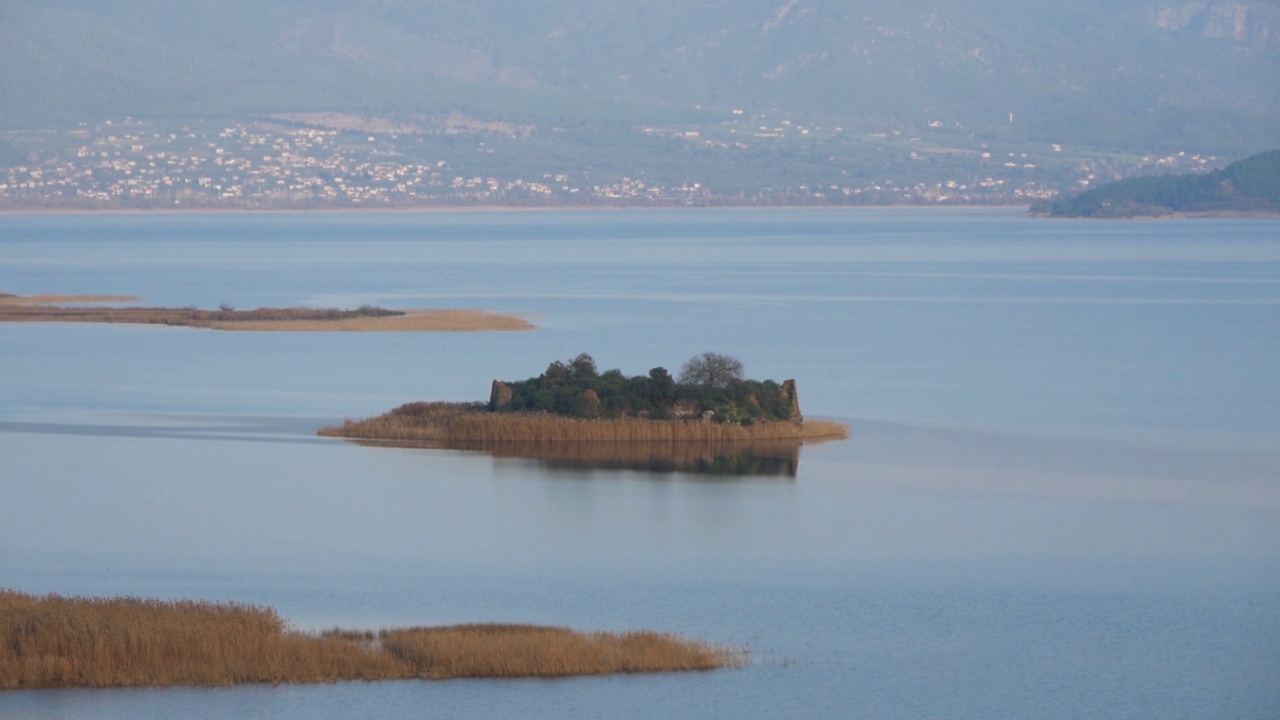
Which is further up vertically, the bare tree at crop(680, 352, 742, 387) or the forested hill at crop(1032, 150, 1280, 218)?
the forested hill at crop(1032, 150, 1280, 218)

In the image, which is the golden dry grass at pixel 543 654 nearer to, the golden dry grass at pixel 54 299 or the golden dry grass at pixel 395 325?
the golden dry grass at pixel 395 325

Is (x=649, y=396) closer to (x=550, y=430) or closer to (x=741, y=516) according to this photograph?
(x=550, y=430)

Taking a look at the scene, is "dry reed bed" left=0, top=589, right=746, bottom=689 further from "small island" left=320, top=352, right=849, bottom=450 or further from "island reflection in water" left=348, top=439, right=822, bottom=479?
"small island" left=320, top=352, right=849, bottom=450

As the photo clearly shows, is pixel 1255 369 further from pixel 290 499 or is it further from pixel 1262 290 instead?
pixel 1262 290

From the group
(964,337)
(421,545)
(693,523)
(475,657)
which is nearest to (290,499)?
A: (421,545)

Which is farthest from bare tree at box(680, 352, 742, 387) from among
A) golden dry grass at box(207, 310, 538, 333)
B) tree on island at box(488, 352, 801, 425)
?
golden dry grass at box(207, 310, 538, 333)

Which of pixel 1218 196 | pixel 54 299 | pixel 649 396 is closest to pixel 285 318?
pixel 54 299

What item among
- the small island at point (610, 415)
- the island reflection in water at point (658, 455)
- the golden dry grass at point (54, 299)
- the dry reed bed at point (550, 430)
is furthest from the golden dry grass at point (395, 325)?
the island reflection in water at point (658, 455)
